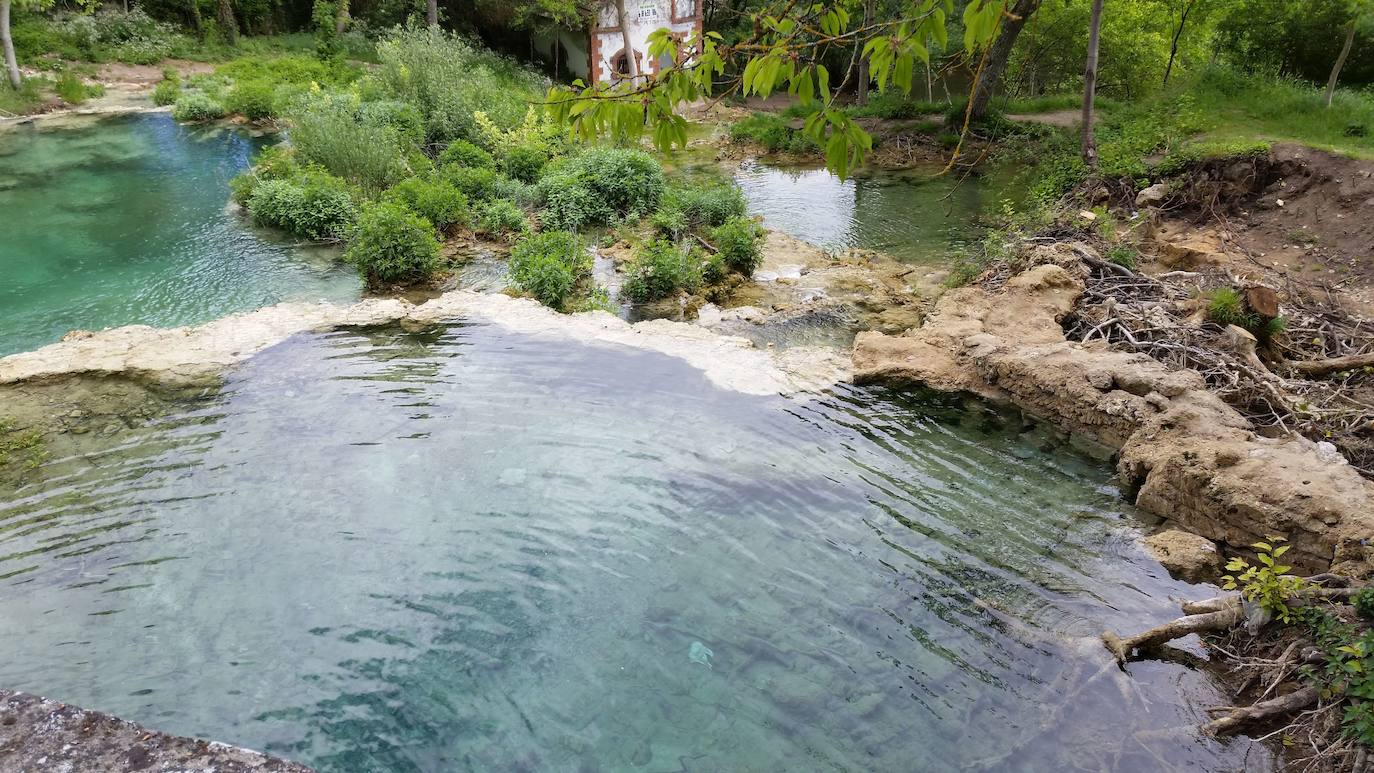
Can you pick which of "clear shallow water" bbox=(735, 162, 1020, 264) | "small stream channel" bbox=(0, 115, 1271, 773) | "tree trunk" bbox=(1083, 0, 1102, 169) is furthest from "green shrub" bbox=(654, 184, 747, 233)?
"tree trunk" bbox=(1083, 0, 1102, 169)

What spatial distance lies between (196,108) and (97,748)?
81.9 feet

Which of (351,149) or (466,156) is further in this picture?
(466,156)

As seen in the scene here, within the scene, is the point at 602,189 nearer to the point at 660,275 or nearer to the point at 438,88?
the point at 660,275

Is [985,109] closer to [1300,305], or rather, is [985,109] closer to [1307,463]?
[1300,305]

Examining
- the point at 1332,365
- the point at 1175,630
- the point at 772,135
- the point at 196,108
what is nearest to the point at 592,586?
the point at 1175,630

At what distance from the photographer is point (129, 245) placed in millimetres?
13938

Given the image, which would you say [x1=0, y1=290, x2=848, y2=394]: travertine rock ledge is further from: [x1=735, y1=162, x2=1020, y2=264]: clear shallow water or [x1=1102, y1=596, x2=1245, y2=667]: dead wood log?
[x1=735, y1=162, x2=1020, y2=264]: clear shallow water

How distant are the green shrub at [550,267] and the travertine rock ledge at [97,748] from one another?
7.98 m

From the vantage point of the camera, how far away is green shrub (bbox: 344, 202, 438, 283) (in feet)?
39.6

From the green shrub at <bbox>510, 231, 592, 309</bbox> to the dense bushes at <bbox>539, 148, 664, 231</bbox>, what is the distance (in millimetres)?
2312

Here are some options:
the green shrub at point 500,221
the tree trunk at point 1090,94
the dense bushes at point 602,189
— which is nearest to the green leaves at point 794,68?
the green shrub at point 500,221

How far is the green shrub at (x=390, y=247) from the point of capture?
1208cm

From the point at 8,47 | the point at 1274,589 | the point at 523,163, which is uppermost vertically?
the point at 8,47

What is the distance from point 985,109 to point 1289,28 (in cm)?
710
